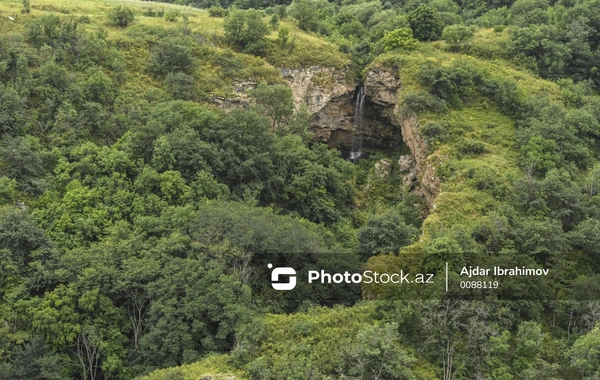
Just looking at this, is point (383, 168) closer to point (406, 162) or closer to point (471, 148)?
point (406, 162)

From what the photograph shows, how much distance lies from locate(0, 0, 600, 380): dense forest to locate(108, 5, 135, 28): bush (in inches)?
6.2

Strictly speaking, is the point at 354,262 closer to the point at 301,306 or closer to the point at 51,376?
the point at 301,306

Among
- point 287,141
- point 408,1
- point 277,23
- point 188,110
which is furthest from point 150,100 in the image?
point 408,1

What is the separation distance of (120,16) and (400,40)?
21.4 m

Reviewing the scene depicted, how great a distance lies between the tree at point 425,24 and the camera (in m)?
49.4

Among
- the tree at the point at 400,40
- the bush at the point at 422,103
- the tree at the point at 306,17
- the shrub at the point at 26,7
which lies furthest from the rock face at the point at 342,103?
the shrub at the point at 26,7

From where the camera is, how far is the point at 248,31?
45781mm

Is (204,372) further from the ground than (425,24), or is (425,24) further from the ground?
(425,24)

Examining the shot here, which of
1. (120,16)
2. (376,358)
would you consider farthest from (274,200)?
(120,16)

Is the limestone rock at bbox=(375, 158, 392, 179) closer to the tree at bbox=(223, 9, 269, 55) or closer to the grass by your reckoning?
the tree at bbox=(223, 9, 269, 55)

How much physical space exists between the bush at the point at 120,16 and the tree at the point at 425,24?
22.7 metres

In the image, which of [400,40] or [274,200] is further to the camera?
[400,40]

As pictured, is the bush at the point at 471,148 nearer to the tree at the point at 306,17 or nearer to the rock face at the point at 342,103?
the rock face at the point at 342,103

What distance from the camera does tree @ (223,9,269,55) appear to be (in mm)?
45625
